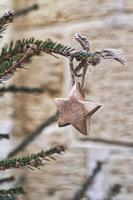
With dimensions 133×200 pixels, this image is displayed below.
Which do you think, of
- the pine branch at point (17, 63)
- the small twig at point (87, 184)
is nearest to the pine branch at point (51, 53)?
the pine branch at point (17, 63)

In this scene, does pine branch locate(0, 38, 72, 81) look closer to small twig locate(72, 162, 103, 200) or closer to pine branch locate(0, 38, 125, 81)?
pine branch locate(0, 38, 125, 81)

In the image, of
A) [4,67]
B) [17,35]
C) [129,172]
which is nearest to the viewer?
[4,67]

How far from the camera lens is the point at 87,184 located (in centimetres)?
100

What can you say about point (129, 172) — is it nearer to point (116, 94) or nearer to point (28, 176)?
point (116, 94)

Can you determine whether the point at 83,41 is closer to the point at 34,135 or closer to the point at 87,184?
the point at 87,184

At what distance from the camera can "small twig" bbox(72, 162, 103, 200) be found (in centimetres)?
93

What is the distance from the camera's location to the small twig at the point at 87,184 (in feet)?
3.07

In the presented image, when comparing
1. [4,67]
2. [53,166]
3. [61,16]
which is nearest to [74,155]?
[53,166]

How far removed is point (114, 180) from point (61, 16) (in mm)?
432

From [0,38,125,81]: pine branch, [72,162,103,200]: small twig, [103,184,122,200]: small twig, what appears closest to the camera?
[0,38,125,81]: pine branch

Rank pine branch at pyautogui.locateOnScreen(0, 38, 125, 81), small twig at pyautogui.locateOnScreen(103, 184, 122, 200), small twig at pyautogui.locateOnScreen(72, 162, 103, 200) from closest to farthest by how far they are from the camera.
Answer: pine branch at pyautogui.locateOnScreen(0, 38, 125, 81)
small twig at pyautogui.locateOnScreen(72, 162, 103, 200)
small twig at pyautogui.locateOnScreen(103, 184, 122, 200)

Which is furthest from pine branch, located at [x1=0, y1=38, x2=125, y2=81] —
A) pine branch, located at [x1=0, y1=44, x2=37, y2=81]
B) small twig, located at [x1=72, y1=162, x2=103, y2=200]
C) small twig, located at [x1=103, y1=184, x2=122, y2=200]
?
small twig, located at [x1=103, y1=184, x2=122, y2=200]

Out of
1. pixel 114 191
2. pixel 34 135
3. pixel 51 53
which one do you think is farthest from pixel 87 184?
pixel 51 53

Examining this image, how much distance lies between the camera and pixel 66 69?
3.88ft
